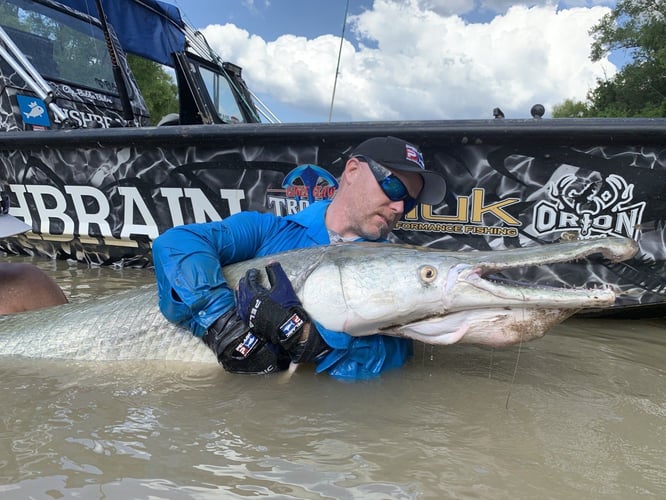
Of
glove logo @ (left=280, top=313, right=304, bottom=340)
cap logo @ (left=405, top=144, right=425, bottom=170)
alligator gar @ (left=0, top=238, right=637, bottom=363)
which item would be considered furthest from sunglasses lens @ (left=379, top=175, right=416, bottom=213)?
glove logo @ (left=280, top=313, right=304, bottom=340)

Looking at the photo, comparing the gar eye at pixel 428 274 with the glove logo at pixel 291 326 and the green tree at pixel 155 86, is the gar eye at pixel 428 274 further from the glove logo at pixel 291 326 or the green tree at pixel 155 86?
the green tree at pixel 155 86

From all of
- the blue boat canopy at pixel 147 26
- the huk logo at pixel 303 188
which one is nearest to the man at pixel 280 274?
the huk logo at pixel 303 188

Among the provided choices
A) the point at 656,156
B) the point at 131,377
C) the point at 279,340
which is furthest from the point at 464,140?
the point at 131,377

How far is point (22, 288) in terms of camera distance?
2682 millimetres

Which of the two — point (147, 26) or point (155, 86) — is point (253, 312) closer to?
point (147, 26)

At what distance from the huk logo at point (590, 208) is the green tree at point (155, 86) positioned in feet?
61.8

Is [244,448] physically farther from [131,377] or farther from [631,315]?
[631,315]

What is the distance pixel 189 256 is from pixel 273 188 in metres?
1.56

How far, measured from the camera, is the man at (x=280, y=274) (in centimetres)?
194

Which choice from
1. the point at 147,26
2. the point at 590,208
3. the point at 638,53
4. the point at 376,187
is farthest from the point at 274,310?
the point at 638,53

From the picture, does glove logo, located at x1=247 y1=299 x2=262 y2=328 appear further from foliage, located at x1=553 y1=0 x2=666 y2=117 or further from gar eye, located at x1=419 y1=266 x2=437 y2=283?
foliage, located at x1=553 y1=0 x2=666 y2=117

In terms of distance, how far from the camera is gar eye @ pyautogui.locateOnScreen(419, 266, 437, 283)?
5.97ft

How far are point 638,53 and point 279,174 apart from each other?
3168 centimetres

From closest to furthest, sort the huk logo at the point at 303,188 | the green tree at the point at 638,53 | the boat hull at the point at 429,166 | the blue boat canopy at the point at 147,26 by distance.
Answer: the boat hull at the point at 429,166, the huk logo at the point at 303,188, the blue boat canopy at the point at 147,26, the green tree at the point at 638,53
